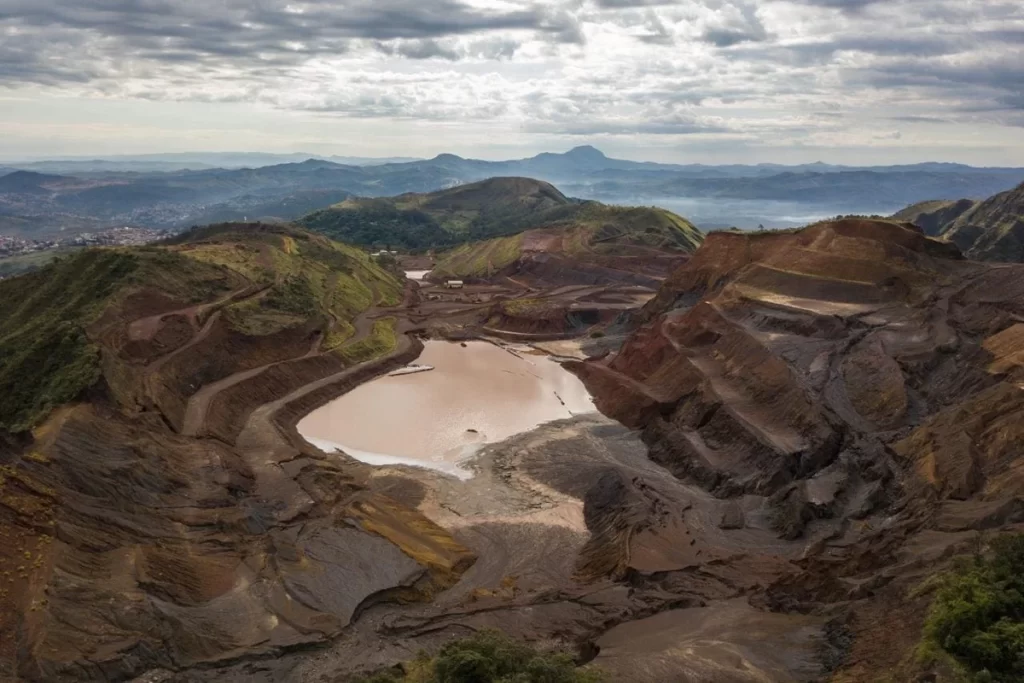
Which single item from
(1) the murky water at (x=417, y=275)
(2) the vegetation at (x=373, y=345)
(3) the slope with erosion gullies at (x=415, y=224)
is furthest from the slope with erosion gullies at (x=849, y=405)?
(3) the slope with erosion gullies at (x=415, y=224)

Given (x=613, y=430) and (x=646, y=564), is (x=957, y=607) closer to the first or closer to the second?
(x=646, y=564)

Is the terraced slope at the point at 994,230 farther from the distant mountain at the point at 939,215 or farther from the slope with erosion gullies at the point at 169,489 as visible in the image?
the slope with erosion gullies at the point at 169,489

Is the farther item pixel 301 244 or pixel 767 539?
pixel 301 244

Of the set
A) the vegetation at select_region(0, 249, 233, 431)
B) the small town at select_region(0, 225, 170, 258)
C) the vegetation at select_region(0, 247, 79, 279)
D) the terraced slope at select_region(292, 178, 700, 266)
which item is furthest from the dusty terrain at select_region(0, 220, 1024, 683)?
the small town at select_region(0, 225, 170, 258)

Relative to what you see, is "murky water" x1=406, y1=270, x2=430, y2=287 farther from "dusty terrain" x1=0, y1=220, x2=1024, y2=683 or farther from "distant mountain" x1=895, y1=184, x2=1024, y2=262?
"distant mountain" x1=895, y1=184, x2=1024, y2=262

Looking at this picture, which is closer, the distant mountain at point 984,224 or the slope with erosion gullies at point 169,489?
the slope with erosion gullies at point 169,489

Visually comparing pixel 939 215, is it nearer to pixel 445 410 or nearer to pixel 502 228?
pixel 502 228

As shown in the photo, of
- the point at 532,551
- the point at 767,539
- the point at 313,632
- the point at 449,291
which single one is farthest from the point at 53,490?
the point at 449,291
